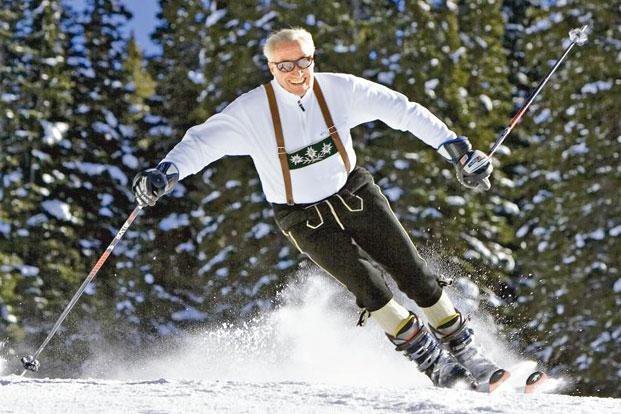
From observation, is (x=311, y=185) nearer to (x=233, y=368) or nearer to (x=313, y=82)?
(x=313, y=82)

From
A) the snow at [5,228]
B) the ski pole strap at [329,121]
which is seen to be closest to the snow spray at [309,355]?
the ski pole strap at [329,121]

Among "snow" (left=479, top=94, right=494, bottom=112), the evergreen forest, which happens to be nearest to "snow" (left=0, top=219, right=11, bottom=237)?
the evergreen forest

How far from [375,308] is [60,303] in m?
19.5

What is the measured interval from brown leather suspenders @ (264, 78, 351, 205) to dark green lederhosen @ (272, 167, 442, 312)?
0.16 metres

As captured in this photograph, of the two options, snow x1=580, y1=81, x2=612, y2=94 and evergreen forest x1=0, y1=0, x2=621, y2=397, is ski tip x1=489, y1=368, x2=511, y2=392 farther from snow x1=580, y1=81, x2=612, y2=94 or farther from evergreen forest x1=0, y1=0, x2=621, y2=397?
snow x1=580, y1=81, x2=612, y2=94

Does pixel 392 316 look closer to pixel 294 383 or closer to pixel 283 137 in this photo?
pixel 294 383

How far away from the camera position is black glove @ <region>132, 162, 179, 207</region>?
6.05 meters

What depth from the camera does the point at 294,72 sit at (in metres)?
6.20

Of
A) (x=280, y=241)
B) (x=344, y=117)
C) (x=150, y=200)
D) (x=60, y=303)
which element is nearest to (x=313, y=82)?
(x=344, y=117)

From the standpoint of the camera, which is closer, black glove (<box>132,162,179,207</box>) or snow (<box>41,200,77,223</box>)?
black glove (<box>132,162,179,207</box>)

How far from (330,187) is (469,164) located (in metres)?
0.92

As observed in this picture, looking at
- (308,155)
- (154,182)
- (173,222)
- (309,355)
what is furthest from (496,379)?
(173,222)

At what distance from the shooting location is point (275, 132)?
6.23 m

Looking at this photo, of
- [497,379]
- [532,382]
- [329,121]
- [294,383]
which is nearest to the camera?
[294,383]
